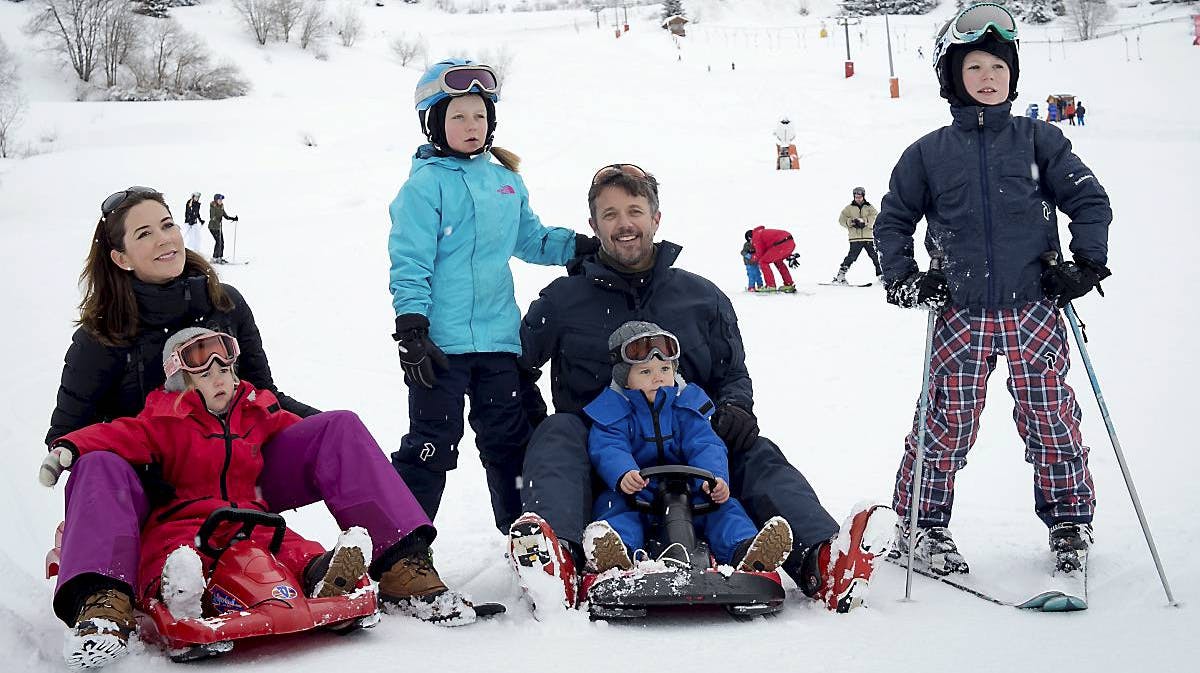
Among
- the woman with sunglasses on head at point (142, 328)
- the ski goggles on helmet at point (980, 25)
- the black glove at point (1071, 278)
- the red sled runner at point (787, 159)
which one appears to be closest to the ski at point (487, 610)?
the woman with sunglasses on head at point (142, 328)

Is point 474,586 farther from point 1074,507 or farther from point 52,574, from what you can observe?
point 1074,507

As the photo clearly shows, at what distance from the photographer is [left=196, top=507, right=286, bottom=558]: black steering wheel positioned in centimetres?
263

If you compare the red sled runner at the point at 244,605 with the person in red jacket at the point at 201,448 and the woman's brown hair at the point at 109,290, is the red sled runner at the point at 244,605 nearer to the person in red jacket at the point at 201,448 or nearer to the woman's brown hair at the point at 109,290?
the person in red jacket at the point at 201,448

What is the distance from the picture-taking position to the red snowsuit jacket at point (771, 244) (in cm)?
1144

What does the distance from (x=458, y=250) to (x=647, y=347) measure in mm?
843

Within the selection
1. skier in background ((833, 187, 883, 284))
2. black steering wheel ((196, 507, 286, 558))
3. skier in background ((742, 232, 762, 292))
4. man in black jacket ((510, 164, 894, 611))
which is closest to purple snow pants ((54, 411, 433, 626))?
black steering wheel ((196, 507, 286, 558))

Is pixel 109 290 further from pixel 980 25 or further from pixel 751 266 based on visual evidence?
pixel 751 266

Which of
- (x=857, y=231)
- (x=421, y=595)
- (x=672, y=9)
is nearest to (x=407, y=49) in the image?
(x=672, y=9)

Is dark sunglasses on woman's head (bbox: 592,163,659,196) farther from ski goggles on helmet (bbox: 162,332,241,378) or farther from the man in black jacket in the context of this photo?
ski goggles on helmet (bbox: 162,332,241,378)

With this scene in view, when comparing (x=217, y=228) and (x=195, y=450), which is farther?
(x=217, y=228)

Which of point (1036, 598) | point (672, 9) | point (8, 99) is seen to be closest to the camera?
point (1036, 598)

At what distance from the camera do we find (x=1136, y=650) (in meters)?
2.41

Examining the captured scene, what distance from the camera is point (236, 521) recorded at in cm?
274

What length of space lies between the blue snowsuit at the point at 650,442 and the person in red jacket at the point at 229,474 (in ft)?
2.16
